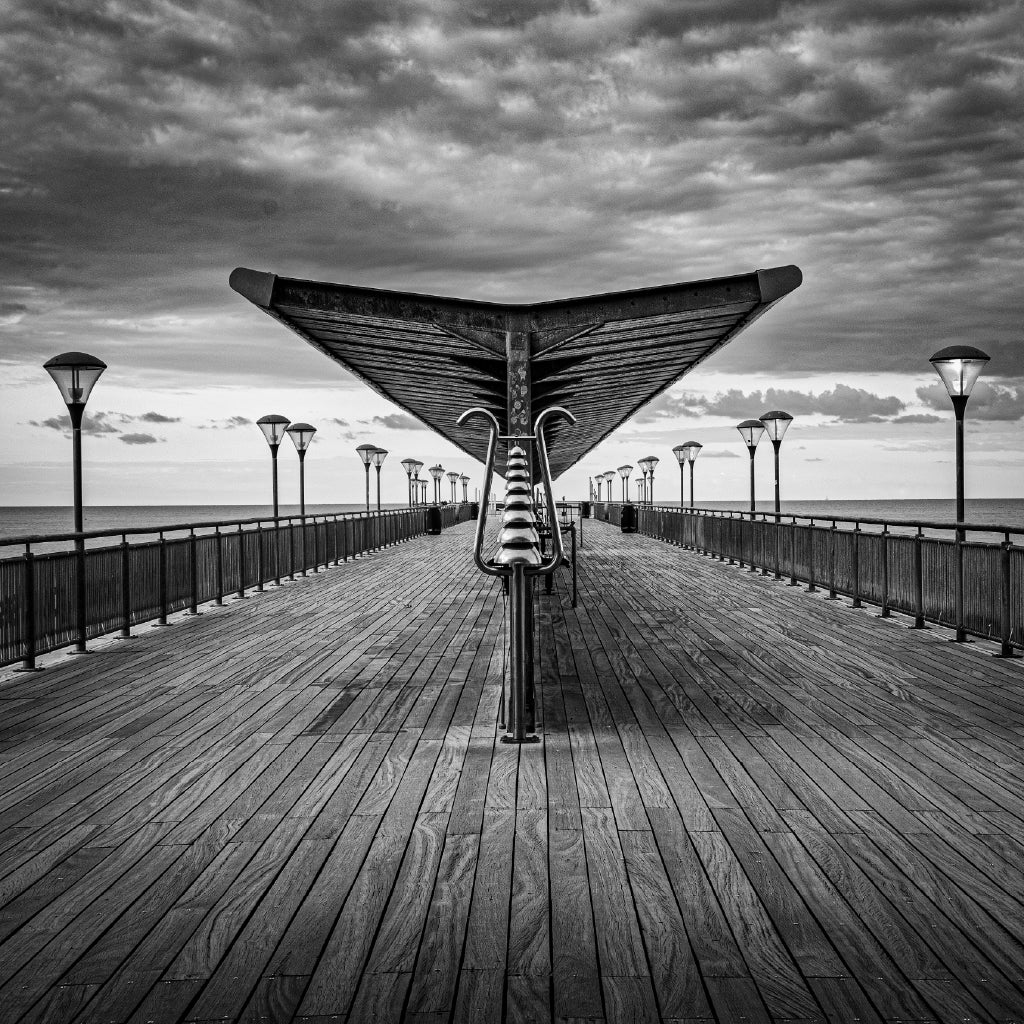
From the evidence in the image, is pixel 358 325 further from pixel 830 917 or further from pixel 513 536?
pixel 830 917

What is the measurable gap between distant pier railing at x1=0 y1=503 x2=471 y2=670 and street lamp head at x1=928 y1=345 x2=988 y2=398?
784 centimetres

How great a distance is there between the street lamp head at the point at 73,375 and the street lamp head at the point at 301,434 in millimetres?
11643

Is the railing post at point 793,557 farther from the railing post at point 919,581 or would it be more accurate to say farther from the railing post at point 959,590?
the railing post at point 959,590

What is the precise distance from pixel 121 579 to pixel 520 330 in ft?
14.9

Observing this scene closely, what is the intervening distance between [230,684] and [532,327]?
15.2 feet

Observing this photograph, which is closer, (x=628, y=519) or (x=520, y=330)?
(x=520, y=330)

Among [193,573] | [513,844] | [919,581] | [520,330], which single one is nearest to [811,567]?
[919,581]

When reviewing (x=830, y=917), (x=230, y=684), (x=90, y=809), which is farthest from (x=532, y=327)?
(x=830, y=917)

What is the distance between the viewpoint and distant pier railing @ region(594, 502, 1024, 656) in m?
7.82

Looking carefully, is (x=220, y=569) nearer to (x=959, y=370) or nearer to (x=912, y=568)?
(x=912, y=568)

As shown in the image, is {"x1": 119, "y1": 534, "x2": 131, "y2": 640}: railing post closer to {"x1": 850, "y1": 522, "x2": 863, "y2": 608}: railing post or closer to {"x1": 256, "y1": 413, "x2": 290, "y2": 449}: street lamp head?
{"x1": 850, "y1": 522, "x2": 863, "y2": 608}: railing post

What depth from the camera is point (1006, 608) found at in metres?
7.82

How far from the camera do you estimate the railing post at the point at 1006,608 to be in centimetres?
773

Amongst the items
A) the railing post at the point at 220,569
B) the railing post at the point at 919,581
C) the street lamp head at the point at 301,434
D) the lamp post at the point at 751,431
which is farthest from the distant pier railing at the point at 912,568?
the street lamp head at the point at 301,434
